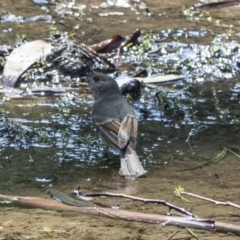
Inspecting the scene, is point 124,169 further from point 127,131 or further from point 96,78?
point 96,78

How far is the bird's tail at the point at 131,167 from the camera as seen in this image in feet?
18.1

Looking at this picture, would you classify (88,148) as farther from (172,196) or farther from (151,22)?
(151,22)

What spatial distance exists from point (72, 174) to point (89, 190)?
367mm

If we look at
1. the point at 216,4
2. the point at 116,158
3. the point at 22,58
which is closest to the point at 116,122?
the point at 116,158

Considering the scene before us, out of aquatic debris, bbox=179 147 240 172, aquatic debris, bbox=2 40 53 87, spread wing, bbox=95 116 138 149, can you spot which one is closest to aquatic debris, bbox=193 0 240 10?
aquatic debris, bbox=2 40 53 87

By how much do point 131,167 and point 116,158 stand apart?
2.03 ft

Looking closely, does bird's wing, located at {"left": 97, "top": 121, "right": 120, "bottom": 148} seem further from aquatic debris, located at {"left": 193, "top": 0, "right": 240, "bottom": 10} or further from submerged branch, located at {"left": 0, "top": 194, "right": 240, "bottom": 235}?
aquatic debris, located at {"left": 193, "top": 0, "right": 240, "bottom": 10}

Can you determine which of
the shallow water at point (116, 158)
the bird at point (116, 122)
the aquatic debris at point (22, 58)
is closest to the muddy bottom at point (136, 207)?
the shallow water at point (116, 158)

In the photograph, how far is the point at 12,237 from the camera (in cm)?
410

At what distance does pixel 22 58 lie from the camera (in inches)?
325

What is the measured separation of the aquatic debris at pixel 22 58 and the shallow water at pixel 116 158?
539 mm

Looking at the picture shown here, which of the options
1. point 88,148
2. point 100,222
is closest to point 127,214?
point 100,222

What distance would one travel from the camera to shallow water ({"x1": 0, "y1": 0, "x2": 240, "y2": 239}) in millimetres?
4324

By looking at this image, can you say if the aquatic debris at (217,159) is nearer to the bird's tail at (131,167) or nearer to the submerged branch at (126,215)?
the bird's tail at (131,167)
